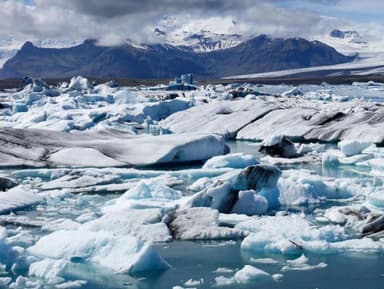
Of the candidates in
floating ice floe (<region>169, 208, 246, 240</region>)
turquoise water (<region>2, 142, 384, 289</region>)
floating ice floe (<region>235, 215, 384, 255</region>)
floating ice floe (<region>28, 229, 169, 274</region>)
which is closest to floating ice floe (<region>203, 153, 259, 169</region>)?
floating ice floe (<region>169, 208, 246, 240</region>)

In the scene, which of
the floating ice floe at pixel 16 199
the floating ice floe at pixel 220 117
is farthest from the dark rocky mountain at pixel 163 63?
the floating ice floe at pixel 16 199

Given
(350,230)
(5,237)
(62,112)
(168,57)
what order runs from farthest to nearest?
(168,57) → (62,112) → (350,230) → (5,237)

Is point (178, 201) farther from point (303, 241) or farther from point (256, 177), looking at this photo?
point (303, 241)

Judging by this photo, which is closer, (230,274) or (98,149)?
(230,274)

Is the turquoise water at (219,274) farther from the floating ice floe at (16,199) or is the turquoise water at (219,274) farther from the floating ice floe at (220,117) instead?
the floating ice floe at (220,117)

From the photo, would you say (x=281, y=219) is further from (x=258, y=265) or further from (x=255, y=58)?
(x=255, y=58)

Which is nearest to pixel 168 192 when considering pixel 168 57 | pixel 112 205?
pixel 112 205

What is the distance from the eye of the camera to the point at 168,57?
181000 mm

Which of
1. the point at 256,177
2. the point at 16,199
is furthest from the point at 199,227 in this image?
the point at 16,199

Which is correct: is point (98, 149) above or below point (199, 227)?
above

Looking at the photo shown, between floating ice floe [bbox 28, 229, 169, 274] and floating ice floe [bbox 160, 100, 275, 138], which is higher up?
floating ice floe [bbox 160, 100, 275, 138]

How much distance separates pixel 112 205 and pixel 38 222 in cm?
140

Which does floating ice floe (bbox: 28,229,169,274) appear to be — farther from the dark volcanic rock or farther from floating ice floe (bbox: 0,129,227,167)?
floating ice floe (bbox: 0,129,227,167)

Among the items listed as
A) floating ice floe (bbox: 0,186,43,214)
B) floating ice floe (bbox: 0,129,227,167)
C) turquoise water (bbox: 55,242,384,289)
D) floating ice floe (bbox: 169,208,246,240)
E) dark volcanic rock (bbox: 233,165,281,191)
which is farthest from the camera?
floating ice floe (bbox: 0,129,227,167)
